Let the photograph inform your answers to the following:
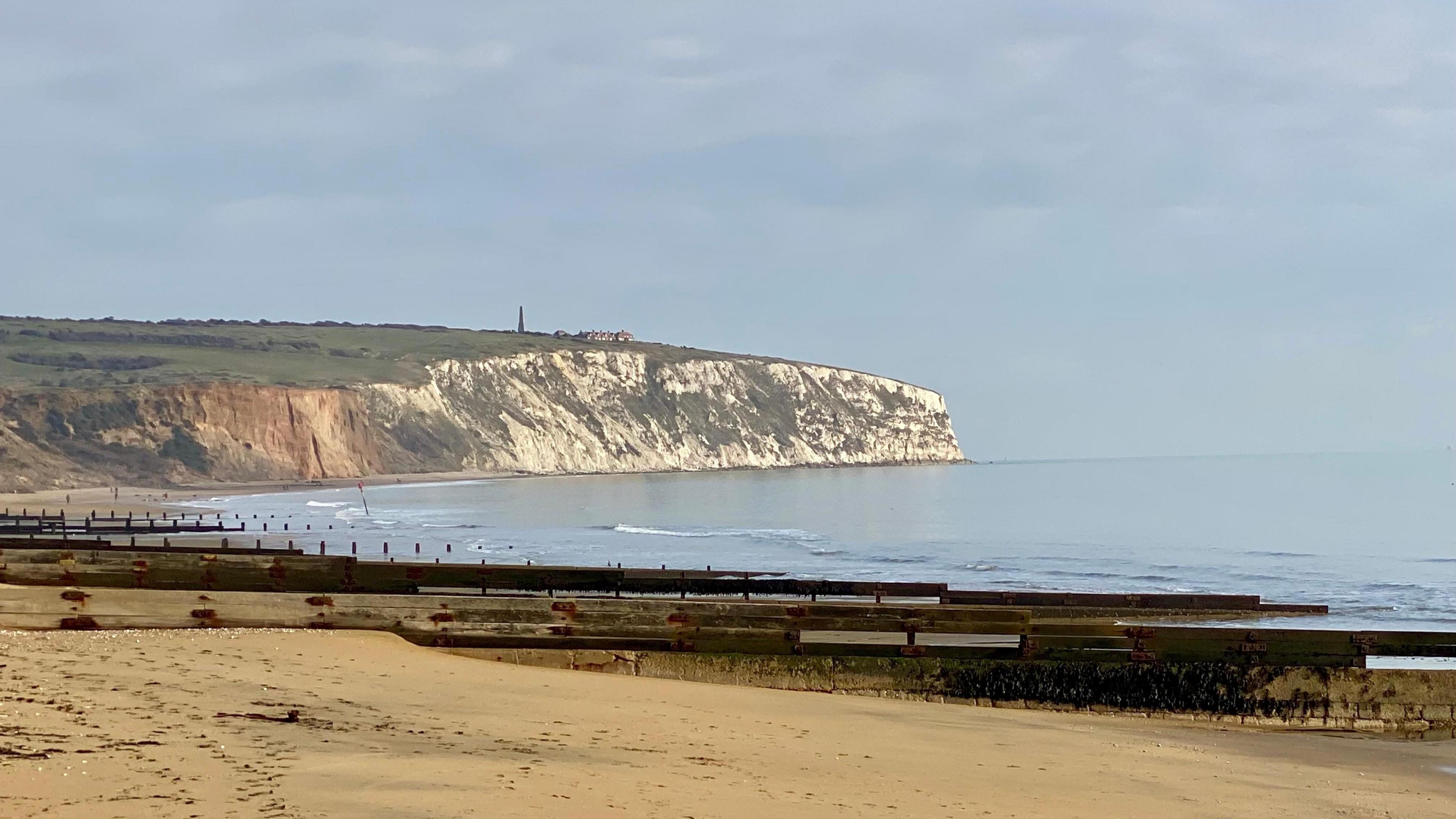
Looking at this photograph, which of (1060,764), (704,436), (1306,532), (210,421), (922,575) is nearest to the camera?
(1060,764)

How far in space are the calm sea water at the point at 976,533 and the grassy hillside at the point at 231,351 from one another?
1172 inches

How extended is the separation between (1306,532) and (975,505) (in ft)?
114

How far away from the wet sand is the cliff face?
94029mm

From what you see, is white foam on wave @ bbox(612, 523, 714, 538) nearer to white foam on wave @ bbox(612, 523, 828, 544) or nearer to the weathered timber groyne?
white foam on wave @ bbox(612, 523, 828, 544)

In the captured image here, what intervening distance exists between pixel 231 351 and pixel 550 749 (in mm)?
160477

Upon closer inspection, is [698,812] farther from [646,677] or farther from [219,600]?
[219,600]

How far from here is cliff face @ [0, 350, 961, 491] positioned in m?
114

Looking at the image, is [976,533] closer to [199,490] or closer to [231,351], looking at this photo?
[199,490]

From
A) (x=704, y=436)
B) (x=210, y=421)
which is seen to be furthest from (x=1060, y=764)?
(x=704, y=436)

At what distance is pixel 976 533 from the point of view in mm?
65375

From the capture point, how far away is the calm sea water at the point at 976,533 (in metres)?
39.8

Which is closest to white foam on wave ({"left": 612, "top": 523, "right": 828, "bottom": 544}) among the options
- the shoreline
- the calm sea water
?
the calm sea water

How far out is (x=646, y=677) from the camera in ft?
45.5

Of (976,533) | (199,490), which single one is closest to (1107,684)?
(976,533)
